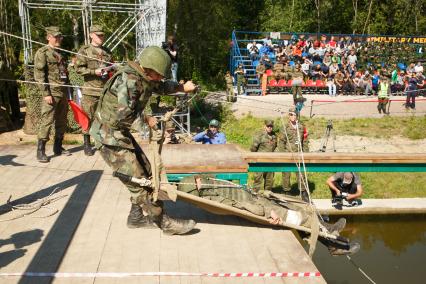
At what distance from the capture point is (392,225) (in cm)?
890

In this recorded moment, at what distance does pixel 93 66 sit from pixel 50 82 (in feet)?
2.17

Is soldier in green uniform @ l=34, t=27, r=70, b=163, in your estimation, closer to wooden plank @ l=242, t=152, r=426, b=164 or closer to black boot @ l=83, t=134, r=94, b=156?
black boot @ l=83, t=134, r=94, b=156

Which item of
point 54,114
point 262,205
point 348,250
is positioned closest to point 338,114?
point 54,114

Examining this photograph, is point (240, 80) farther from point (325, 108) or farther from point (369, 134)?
point (369, 134)

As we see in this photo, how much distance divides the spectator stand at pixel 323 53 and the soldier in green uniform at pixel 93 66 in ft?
40.8

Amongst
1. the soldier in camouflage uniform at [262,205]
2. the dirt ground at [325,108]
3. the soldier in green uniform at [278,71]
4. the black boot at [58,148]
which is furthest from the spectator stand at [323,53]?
the soldier in camouflage uniform at [262,205]

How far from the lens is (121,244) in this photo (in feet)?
14.6

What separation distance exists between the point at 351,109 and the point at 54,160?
12.7 meters

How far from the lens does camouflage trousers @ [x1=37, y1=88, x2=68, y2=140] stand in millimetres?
6805

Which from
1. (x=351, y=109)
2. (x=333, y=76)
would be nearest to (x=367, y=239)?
(x=351, y=109)

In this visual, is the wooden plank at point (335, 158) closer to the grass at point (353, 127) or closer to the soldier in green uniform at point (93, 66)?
the soldier in green uniform at point (93, 66)

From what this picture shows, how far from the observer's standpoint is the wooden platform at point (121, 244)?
13.3 feet

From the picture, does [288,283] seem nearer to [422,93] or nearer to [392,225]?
[392,225]

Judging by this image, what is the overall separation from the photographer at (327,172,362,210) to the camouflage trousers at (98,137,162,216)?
5.20 meters
